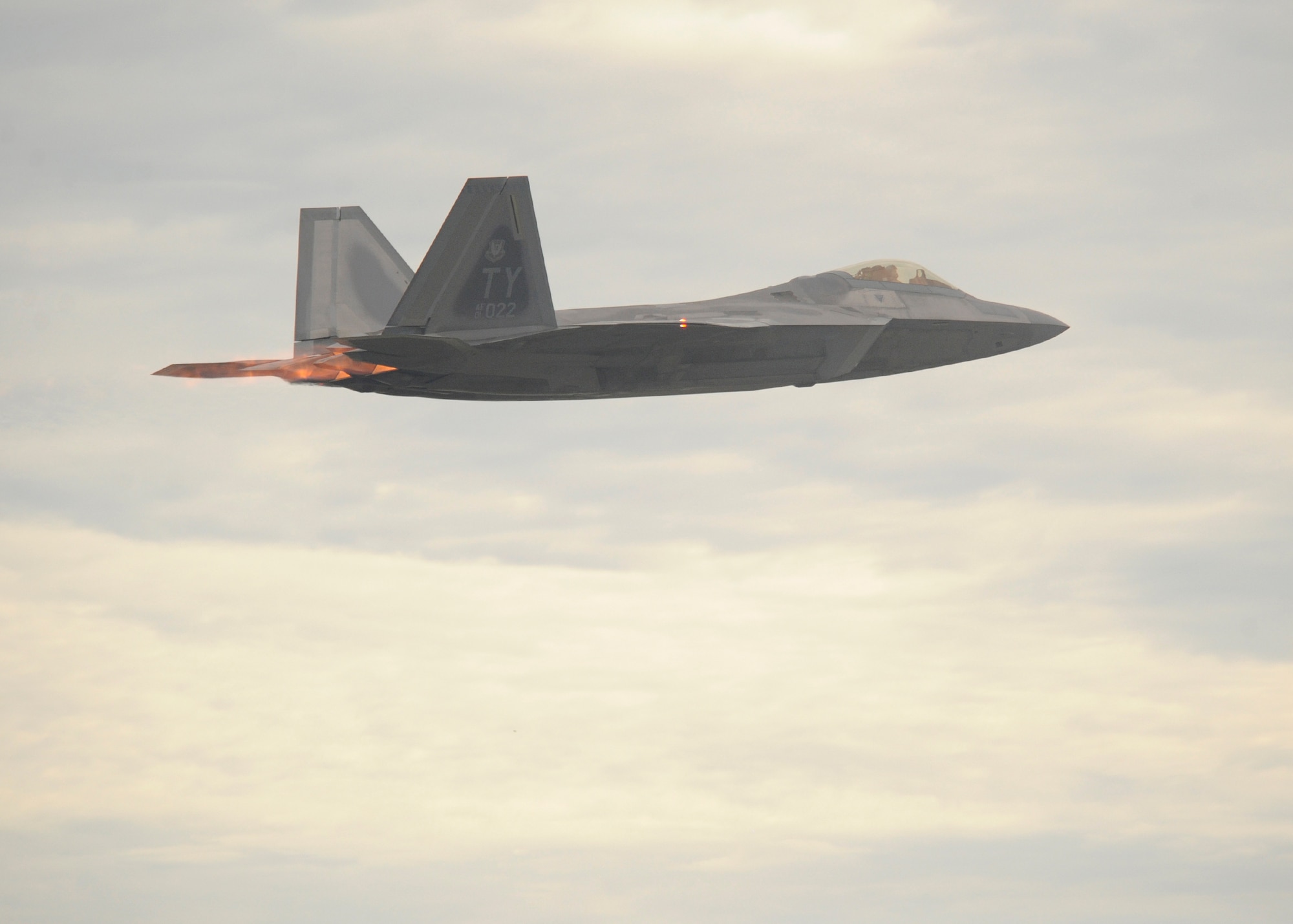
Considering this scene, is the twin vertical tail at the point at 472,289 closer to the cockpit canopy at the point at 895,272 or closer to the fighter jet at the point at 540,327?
the fighter jet at the point at 540,327

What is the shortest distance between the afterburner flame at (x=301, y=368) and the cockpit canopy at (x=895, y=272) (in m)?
14.2

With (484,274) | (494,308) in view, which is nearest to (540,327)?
(494,308)

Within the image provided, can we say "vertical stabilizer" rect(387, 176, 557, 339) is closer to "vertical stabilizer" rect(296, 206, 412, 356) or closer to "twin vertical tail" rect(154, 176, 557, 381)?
"twin vertical tail" rect(154, 176, 557, 381)

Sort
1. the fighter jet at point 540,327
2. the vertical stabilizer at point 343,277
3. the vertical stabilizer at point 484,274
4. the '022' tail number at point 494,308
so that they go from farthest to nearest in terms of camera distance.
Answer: the vertical stabilizer at point 343,277
the '022' tail number at point 494,308
the fighter jet at point 540,327
the vertical stabilizer at point 484,274

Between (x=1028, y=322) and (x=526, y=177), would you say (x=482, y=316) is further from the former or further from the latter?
(x=1028, y=322)

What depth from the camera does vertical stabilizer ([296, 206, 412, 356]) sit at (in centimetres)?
4003

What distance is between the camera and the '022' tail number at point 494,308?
34125 mm

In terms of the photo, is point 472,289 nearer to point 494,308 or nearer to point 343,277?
point 494,308

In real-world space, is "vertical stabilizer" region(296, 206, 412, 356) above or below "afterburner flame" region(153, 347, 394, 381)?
above

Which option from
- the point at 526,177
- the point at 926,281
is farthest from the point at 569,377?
the point at 926,281

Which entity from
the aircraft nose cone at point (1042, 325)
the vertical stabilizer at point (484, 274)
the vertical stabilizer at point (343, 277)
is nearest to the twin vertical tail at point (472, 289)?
the vertical stabilizer at point (484, 274)

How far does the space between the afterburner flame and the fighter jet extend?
0.14ft

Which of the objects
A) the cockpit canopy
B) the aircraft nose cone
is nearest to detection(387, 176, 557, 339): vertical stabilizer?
the cockpit canopy

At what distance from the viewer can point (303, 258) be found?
135 ft
